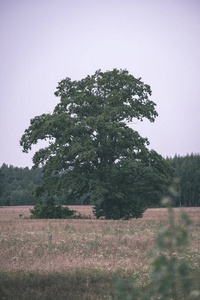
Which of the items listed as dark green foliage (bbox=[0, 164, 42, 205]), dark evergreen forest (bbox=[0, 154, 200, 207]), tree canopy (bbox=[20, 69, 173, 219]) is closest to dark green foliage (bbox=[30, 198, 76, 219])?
tree canopy (bbox=[20, 69, 173, 219])

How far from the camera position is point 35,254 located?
1517 cm

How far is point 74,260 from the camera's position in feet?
45.6

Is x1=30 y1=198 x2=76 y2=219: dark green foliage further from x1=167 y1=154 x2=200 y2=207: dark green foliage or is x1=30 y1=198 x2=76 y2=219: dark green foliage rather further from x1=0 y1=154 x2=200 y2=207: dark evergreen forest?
x1=167 y1=154 x2=200 y2=207: dark green foliage

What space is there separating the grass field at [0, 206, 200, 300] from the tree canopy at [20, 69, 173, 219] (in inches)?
363

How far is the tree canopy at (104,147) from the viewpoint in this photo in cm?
3039

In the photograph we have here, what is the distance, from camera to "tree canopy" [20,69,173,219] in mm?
30391

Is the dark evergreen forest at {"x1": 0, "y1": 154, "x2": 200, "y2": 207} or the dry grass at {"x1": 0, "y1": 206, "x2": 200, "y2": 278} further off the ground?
the dark evergreen forest at {"x1": 0, "y1": 154, "x2": 200, "y2": 207}

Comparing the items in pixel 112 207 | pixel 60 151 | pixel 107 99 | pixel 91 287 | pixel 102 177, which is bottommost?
pixel 91 287

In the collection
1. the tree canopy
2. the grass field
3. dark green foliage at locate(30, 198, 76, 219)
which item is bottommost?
the grass field

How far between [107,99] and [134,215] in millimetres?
10499

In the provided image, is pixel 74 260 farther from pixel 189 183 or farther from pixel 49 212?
pixel 189 183

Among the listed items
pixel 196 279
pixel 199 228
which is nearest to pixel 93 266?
pixel 196 279

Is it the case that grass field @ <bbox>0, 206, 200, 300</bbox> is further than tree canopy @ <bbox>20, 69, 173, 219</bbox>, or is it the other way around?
tree canopy @ <bbox>20, 69, 173, 219</bbox>

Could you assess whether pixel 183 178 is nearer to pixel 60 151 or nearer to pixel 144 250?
pixel 60 151
